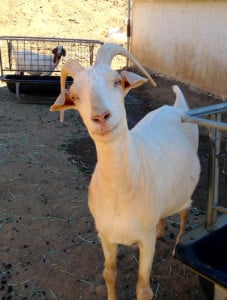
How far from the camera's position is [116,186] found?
2.26 metres

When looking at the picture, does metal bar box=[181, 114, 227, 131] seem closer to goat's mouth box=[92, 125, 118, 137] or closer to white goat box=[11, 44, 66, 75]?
goat's mouth box=[92, 125, 118, 137]

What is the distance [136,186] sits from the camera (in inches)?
92.0

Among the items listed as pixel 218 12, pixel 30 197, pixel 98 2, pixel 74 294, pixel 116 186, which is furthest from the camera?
pixel 98 2

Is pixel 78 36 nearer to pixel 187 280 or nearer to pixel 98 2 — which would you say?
pixel 98 2

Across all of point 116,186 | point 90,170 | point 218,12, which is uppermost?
point 218,12

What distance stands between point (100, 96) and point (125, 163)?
20.5 inches

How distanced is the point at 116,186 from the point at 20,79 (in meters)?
6.68

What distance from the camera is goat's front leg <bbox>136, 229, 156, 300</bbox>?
246 centimetres

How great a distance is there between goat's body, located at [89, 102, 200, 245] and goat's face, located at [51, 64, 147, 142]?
0.20 metres

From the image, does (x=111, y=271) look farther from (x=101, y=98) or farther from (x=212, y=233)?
(x=101, y=98)

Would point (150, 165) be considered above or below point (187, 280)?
above

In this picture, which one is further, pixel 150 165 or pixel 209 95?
pixel 209 95

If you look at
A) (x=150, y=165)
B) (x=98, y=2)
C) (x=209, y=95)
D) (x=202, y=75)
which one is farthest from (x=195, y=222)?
(x=98, y=2)

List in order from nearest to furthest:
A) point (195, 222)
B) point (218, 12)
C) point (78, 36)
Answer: point (195, 222) < point (218, 12) < point (78, 36)
